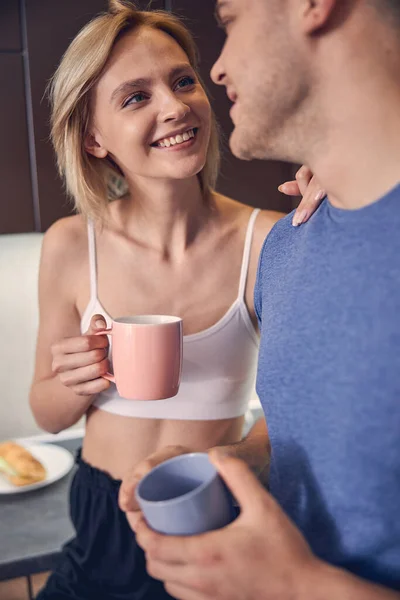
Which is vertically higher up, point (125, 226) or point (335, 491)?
point (335, 491)

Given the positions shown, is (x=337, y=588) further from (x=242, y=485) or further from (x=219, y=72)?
(x=219, y=72)

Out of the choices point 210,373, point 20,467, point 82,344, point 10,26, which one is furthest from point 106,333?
point 10,26

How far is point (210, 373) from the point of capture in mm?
1343

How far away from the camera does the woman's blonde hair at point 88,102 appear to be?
1.27 m

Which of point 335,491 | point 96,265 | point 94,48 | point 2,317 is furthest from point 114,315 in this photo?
point 335,491

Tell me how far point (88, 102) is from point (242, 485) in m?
1.01

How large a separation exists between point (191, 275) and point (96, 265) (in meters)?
Answer: 0.21

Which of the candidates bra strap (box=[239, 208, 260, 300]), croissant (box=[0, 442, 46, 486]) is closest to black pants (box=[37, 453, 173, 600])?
croissant (box=[0, 442, 46, 486])

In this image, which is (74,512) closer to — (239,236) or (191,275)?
(191,275)

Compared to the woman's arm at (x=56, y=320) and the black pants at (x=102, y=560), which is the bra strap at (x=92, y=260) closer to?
the woman's arm at (x=56, y=320)

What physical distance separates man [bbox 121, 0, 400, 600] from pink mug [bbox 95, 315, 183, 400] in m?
0.29

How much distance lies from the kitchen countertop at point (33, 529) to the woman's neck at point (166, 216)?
635 mm

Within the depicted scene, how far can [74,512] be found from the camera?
1380 millimetres

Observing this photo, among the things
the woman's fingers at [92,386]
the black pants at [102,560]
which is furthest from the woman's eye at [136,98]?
the black pants at [102,560]
